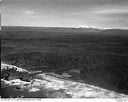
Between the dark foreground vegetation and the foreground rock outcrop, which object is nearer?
the foreground rock outcrop

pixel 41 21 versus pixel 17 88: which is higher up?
pixel 41 21

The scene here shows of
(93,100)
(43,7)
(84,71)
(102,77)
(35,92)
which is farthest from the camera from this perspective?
(84,71)

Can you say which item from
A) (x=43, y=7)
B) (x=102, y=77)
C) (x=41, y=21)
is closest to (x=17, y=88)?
(x=41, y=21)

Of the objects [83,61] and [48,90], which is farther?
[83,61]

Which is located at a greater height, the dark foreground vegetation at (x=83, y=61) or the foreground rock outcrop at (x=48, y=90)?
the foreground rock outcrop at (x=48, y=90)

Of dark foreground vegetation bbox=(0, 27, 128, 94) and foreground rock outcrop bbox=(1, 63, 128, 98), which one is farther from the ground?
foreground rock outcrop bbox=(1, 63, 128, 98)

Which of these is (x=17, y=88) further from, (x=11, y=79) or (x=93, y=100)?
(x=93, y=100)

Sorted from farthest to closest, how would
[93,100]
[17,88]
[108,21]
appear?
1. [108,21]
2. [17,88]
3. [93,100]

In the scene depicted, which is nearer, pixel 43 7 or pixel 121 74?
pixel 43 7

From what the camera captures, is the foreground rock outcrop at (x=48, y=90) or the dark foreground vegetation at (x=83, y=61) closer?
the foreground rock outcrop at (x=48, y=90)

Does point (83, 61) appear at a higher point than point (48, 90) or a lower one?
lower

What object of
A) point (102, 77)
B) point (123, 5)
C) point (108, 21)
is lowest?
point (102, 77)
